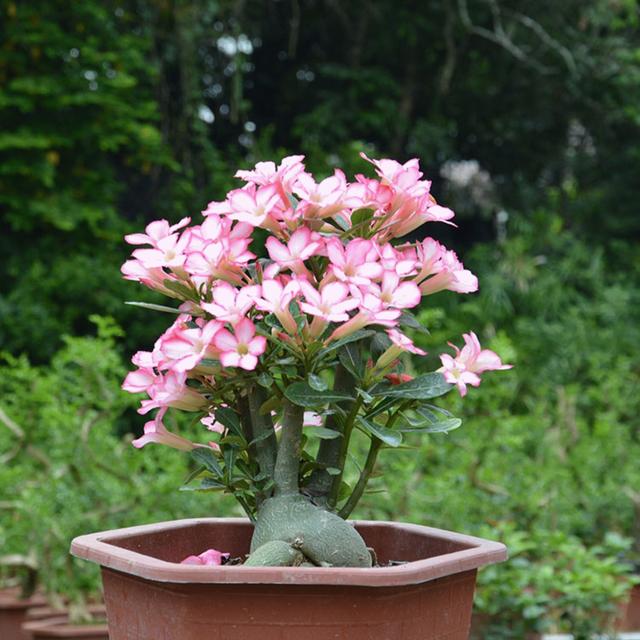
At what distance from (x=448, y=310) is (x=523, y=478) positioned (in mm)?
4041

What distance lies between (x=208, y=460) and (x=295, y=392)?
0.15 metres

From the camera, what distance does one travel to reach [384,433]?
100cm

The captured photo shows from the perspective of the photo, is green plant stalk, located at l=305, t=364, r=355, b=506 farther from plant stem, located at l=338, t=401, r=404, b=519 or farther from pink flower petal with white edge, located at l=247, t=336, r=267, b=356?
pink flower petal with white edge, located at l=247, t=336, r=267, b=356

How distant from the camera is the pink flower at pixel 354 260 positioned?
3.17 ft

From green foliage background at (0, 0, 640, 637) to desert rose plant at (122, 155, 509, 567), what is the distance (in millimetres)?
2112

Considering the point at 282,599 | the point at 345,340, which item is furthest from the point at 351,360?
the point at 282,599

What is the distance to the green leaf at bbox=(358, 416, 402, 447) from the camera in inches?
38.7

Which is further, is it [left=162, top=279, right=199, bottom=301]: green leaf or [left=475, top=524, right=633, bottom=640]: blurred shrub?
[left=475, top=524, right=633, bottom=640]: blurred shrub

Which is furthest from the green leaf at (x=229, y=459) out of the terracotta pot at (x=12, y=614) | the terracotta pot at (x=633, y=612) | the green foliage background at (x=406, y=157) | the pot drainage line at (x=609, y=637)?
the terracotta pot at (x=633, y=612)

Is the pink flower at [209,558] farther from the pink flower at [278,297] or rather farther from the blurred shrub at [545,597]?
the blurred shrub at [545,597]

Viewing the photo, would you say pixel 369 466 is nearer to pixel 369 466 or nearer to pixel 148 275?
pixel 369 466

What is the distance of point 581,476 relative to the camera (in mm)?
3857

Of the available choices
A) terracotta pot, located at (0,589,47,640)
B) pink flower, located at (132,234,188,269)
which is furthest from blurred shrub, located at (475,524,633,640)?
pink flower, located at (132,234,188,269)

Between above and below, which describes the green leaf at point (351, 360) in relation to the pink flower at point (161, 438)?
above
